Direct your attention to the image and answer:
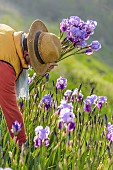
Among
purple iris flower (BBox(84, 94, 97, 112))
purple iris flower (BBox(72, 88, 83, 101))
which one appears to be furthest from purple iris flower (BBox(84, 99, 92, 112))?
purple iris flower (BBox(72, 88, 83, 101))

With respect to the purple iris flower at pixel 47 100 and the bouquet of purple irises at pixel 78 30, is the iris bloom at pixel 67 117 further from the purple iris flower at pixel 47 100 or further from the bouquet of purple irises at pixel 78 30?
the bouquet of purple irises at pixel 78 30

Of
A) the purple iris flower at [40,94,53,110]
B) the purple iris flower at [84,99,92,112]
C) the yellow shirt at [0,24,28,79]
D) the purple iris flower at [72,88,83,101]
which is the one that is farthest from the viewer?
the purple iris flower at [72,88,83,101]

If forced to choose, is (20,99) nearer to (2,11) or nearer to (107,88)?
(107,88)

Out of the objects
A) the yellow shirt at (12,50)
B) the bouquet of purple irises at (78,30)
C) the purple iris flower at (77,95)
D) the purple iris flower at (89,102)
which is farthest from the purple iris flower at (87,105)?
the bouquet of purple irises at (78,30)

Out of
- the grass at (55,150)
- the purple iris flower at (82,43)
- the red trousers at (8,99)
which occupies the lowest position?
the grass at (55,150)

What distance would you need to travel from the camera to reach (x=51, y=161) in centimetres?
345

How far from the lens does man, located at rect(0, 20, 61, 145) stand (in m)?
3.47

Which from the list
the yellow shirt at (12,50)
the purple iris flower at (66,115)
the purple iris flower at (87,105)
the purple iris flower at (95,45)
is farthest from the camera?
the purple iris flower at (95,45)

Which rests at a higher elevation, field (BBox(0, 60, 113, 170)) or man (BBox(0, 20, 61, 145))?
man (BBox(0, 20, 61, 145))

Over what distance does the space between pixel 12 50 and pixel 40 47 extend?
0.74 feet

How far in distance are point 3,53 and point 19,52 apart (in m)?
0.14

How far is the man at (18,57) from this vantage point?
3473mm

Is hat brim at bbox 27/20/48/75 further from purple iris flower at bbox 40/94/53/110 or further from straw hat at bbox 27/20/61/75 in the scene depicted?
purple iris flower at bbox 40/94/53/110

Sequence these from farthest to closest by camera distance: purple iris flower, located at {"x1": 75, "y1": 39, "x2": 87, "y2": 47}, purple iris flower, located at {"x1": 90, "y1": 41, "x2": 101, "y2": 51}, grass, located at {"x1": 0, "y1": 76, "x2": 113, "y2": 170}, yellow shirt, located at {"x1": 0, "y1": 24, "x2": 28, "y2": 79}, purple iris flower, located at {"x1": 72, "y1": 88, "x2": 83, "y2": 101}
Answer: purple iris flower, located at {"x1": 90, "y1": 41, "x2": 101, "y2": 51} → purple iris flower, located at {"x1": 75, "y1": 39, "x2": 87, "y2": 47} → purple iris flower, located at {"x1": 72, "y1": 88, "x2": 83, "y2": 101} → yellow shirt, located at {"x1": 0, "y1": 24, "x2": 28, "y2": 79} → grass, located at {"x1": 0, "y1": 76, "x2": 113, "y2": 170}
